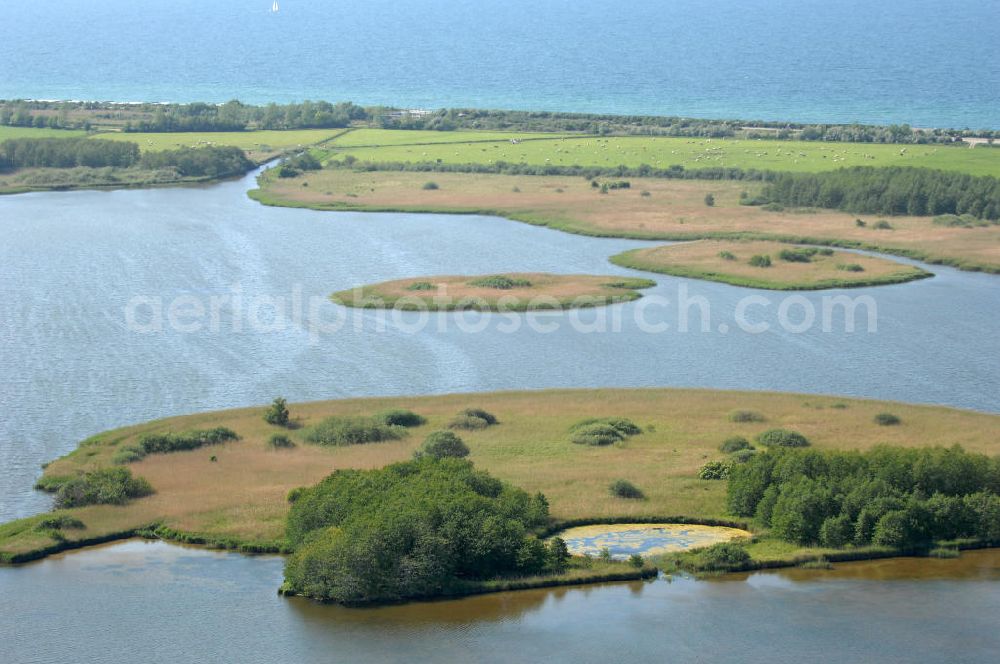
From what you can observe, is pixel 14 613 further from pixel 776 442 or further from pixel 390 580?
pixel 776 442

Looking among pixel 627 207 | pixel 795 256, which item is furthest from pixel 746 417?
pixel 627 207

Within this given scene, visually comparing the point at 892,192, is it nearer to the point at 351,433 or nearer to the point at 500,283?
the point at 500,283

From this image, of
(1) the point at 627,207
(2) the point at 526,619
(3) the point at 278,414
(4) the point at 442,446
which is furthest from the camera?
(1) the point at 627,207

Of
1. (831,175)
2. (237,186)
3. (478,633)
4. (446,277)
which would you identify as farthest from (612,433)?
(237,186)

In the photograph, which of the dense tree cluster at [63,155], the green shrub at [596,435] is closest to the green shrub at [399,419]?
the green shrub at [596,435]

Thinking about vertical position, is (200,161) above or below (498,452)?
above
